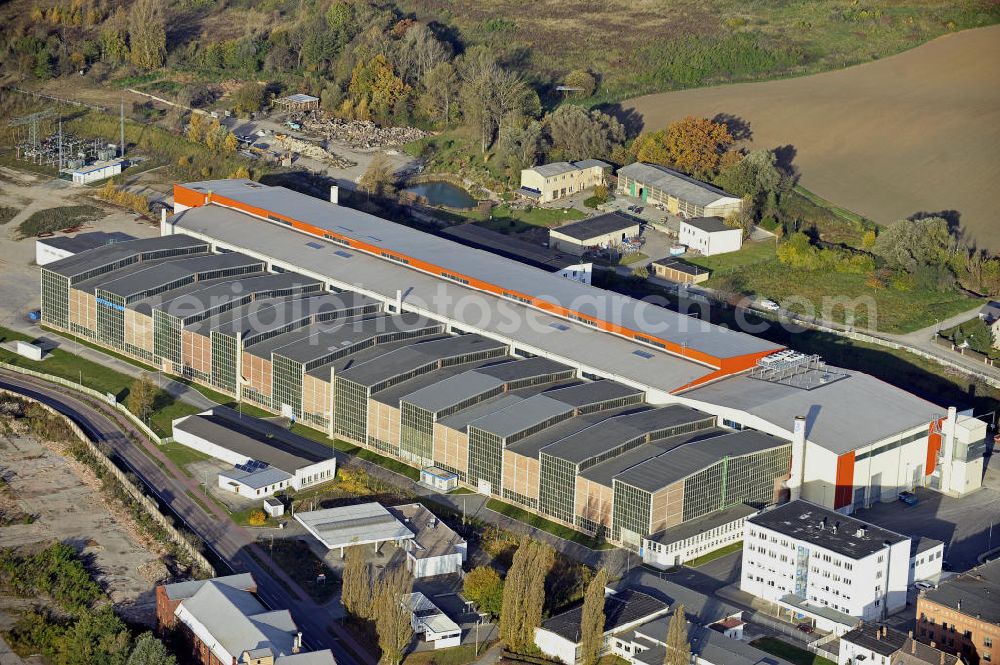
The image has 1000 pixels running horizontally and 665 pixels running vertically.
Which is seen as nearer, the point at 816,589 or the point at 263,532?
the point at 816,589

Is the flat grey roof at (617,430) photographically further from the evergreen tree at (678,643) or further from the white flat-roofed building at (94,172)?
the white flat-roofed building at (94,172)

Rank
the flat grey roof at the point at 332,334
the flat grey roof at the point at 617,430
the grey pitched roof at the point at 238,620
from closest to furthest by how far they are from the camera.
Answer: the grey pitched roof at the point at 238,620 → the flat grey roof at the point at 617,430 → the flat grey roof at the point at 332,334

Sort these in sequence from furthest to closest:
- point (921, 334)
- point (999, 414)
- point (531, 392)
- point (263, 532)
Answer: point (921, 334) < point (999, 414) < point (531, 392) < point (263, 532)

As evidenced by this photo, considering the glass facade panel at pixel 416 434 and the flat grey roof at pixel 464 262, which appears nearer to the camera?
the glass facade panel at pixel 416 434

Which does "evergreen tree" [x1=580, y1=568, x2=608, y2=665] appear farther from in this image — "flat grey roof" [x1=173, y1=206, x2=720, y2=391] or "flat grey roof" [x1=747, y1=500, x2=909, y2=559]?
"flat grey roof" [x1=173, y1=206, x2=720, y2=391]

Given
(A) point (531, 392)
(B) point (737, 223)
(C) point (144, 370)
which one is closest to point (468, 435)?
(A) point (531, 392)

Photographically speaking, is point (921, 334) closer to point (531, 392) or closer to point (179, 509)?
point (531, 392)

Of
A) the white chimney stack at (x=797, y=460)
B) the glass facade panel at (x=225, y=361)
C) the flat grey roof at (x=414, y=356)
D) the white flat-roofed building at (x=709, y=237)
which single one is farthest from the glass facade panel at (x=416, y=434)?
the white flat-roofed building at (x=709, y=237)

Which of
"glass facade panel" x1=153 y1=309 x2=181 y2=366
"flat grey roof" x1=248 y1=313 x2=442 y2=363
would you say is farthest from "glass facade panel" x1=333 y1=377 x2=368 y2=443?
"glass facade panel" x1=153 y1=309 x2=181 y2=366
